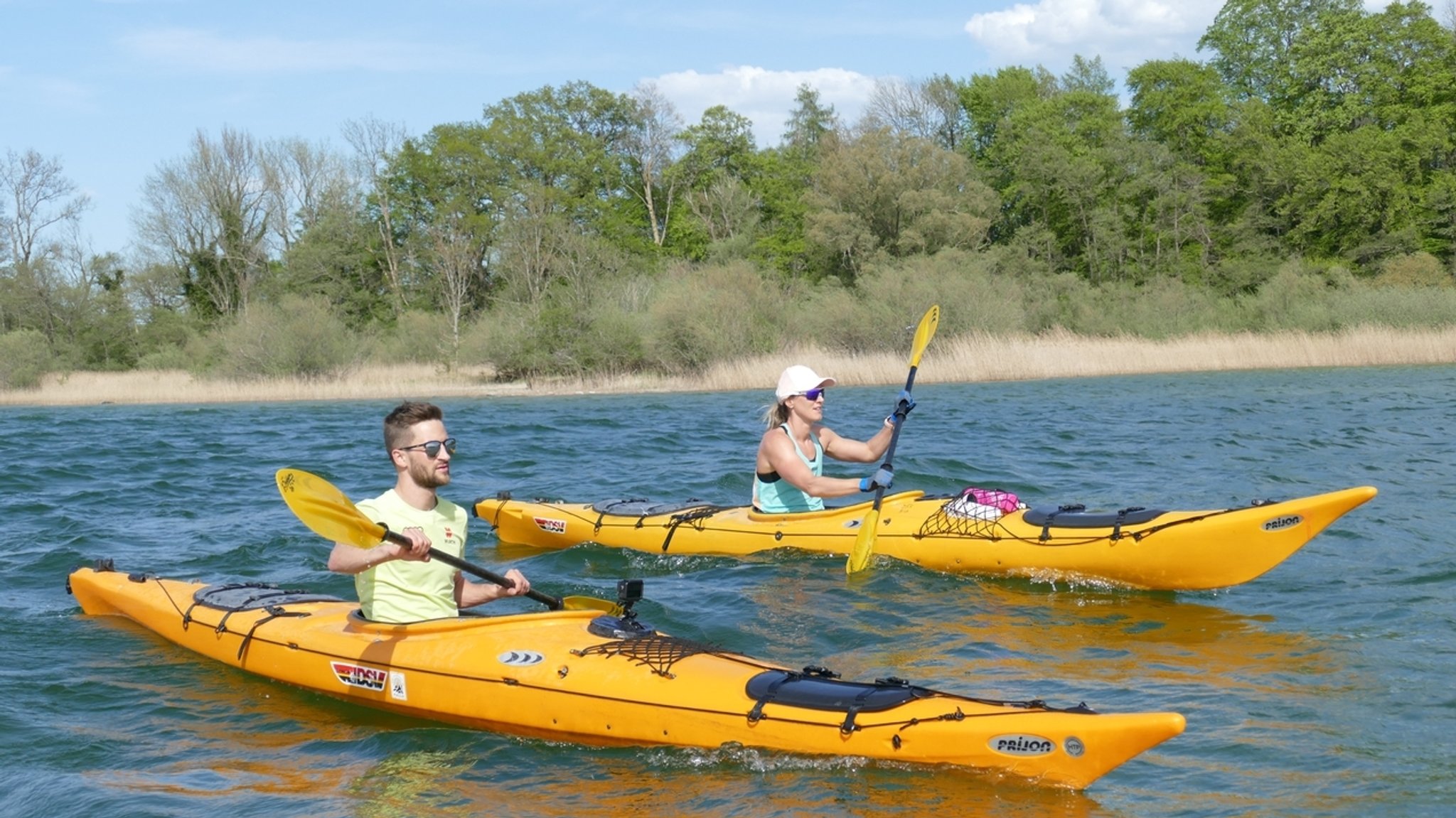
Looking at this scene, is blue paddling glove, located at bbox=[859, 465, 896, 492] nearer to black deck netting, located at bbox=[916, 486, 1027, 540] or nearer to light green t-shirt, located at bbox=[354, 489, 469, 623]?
black deck netting, located at bbox=[916, 486, 1027, 540]

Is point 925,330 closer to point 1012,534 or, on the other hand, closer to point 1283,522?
point 1012,534

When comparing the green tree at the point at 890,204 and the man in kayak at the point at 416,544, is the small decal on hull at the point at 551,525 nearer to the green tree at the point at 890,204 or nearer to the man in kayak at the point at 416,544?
the man in kayak at the point at 416,544

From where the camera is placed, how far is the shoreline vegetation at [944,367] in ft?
70.8

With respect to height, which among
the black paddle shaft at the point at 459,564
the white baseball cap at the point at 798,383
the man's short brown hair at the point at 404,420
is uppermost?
the man's short brown hair at the point at 404,420

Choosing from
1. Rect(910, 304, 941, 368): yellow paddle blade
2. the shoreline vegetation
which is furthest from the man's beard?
the shoreline vegetation

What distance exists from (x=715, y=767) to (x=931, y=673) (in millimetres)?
1389

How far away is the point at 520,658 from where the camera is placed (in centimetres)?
477

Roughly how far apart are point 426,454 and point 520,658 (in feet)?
2.74

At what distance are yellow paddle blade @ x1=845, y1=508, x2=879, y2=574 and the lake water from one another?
0.44 feet

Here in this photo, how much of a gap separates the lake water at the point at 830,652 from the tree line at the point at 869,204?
19.1m

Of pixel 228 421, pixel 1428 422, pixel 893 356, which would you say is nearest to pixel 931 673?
pixel 1428 422

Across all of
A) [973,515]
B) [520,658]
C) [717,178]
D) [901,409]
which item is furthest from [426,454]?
[717,178]

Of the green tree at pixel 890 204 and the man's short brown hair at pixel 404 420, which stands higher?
the green tree at pixel 890 204

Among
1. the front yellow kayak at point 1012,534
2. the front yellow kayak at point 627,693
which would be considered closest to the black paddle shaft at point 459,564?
the front yellow kayak at point 627,693
